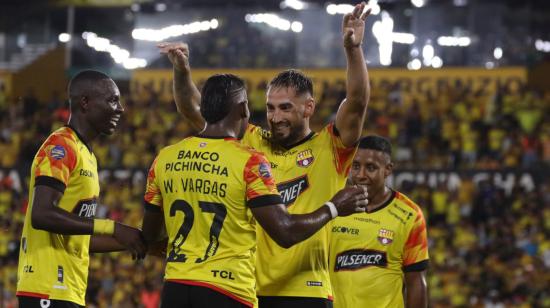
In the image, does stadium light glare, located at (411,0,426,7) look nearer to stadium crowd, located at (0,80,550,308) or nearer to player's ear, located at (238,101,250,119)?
stadium crowd, located at (0,80,550,308)

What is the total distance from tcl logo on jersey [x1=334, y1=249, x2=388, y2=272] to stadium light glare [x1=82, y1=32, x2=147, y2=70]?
69.5 ft

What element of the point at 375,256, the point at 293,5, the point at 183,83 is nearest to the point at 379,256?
the point at 375,256

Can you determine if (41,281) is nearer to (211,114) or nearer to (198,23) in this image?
(211,114)

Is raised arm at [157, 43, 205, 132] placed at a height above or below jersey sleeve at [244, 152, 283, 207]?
above

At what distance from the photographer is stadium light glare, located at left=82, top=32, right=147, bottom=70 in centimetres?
2772

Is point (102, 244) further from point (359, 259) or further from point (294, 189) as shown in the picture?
point (359, 259)

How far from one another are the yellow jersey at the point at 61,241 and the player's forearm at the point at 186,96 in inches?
39.3

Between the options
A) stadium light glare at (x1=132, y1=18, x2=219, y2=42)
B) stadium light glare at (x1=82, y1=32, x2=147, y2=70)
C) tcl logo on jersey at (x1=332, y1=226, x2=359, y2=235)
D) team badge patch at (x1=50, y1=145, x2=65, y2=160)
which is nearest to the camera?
team badge patch at (x1=50, y1=145, x2=65, y2=160)

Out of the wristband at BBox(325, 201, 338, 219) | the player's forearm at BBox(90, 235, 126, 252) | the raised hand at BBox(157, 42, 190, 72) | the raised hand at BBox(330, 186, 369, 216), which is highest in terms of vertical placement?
the raised hand at BBox(157, 42, 190, 72)

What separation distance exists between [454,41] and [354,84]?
20.3m

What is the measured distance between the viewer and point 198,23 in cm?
2742

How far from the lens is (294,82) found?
236 inches

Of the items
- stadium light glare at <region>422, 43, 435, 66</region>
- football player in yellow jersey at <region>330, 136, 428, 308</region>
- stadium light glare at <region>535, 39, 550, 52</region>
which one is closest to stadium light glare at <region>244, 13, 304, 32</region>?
stadium light glare at <region>422, 43, 435, 66</region>

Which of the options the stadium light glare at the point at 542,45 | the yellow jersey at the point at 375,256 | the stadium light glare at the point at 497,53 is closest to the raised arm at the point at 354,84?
the yellow jersey at the point at 375,256
